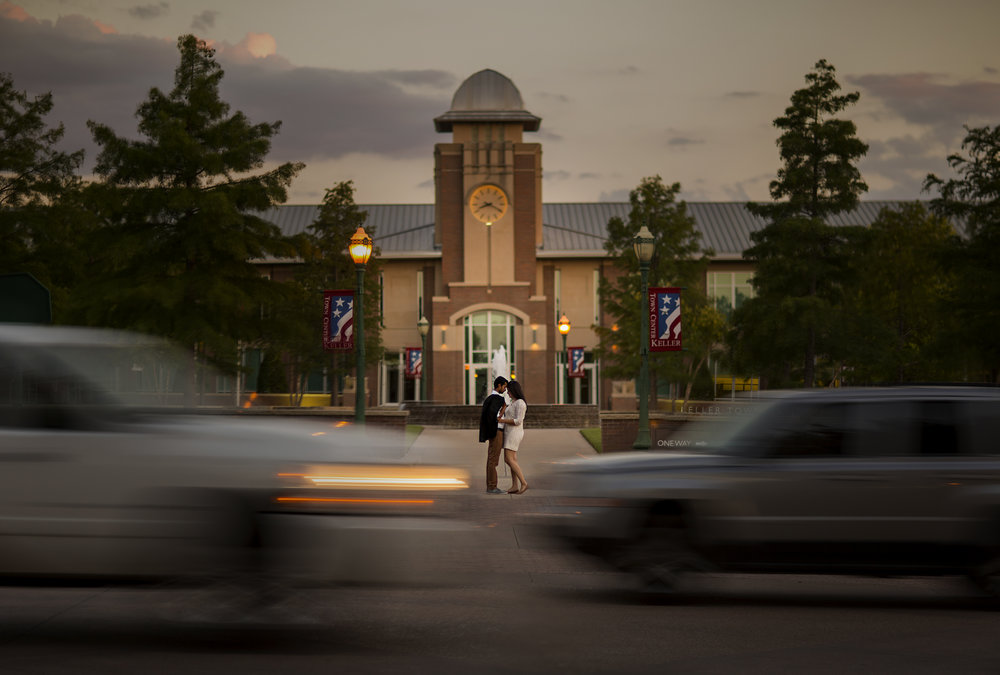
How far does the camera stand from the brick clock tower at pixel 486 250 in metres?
59.1

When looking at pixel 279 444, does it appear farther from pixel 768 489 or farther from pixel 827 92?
pixel 827 92

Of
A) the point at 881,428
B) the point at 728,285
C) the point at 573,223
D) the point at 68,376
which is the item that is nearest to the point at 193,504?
the point at 68,376

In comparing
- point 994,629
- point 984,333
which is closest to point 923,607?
point 994,629

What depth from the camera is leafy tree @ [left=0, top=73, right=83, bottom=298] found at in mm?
34906

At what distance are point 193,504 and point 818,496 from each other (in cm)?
443

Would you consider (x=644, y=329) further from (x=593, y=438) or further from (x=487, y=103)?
(x=487, y=103)

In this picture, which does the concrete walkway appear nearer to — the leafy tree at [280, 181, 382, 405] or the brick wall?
the brick wall

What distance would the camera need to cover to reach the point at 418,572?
22.1 feet

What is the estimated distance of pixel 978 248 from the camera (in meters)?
33.5

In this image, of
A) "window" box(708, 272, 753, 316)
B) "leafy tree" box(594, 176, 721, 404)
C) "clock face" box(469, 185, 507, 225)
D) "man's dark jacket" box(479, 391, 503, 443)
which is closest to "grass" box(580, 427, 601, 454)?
"leafy tree" box(594, 176, 721, 404)

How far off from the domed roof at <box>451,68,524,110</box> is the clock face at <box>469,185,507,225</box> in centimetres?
457

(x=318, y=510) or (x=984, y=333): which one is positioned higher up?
(x=984, y=333)

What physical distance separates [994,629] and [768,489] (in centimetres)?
174

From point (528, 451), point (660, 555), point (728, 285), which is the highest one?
point (728, 285)
